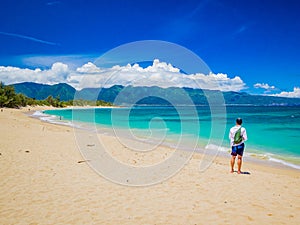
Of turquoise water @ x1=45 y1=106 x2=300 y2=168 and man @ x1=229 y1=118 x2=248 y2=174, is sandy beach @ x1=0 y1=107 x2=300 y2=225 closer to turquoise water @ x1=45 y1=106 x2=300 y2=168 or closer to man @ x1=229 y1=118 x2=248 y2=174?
man @ x1=229 y1=118 x2=248 y2=174

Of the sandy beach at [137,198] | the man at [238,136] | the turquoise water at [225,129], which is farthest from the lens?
the turquoise water at [225,129]

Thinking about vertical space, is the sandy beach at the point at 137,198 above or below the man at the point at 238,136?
below

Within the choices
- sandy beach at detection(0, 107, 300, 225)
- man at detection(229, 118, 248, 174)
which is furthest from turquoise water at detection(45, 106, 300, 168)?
sandy beach at detection(0, 107, 300, 225)

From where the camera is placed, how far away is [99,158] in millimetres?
10852

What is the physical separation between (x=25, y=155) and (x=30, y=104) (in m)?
102

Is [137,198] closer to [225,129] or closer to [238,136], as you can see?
[238,136]

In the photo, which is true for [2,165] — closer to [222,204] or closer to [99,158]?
[99,158]

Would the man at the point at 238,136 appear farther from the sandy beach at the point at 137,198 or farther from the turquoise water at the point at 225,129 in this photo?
the turquoise water at the point at 225,129

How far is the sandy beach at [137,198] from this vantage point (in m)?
5.11

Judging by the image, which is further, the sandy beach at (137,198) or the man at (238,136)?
the man at (238,136)

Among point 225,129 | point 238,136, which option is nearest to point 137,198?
point 238,136

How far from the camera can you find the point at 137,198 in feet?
20.5

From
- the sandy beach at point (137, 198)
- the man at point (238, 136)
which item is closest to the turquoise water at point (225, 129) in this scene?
the man at point (238, 136)

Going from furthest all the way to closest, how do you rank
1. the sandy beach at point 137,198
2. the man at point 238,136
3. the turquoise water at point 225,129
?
the turquoise water at point 225,129 < the man at point 238,136 < the sandy beach at point 137,198
